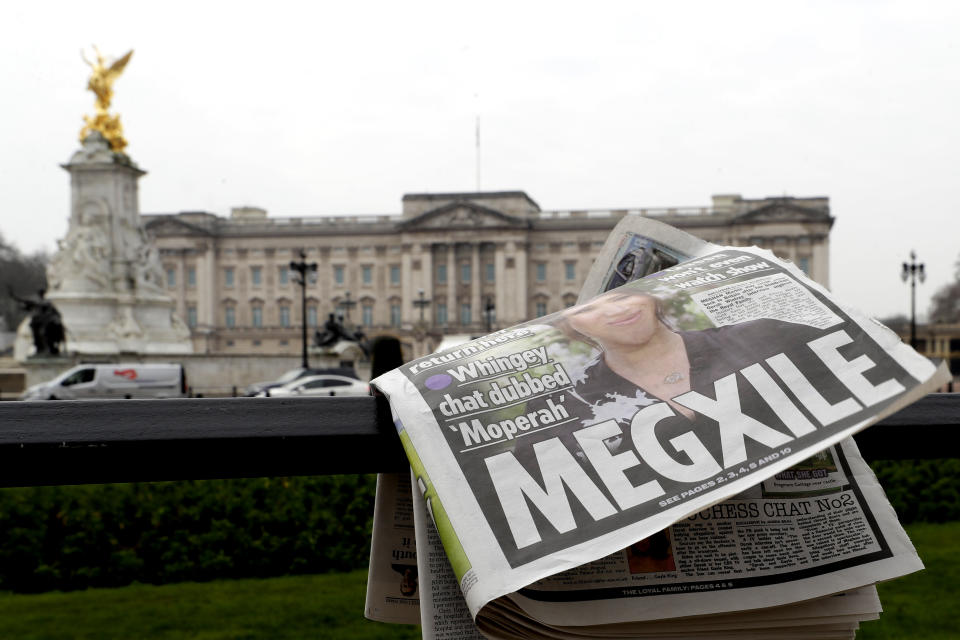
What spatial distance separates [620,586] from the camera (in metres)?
0.93

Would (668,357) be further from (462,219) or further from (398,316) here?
(398,316)

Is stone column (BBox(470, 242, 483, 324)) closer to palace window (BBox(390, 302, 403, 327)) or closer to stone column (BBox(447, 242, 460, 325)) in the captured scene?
stone column (BBox(447, 242, 460, 325))

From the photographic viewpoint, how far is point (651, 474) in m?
0.89

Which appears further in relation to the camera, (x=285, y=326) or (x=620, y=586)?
(x=285, y=326)

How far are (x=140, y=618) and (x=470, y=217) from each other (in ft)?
197

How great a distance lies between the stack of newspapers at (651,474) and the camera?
0.86 meters

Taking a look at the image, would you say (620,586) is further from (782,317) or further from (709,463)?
(782,317)

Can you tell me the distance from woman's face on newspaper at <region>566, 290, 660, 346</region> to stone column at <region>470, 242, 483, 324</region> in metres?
61.8

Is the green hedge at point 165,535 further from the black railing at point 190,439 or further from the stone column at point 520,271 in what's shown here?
the stone column at point 520,271

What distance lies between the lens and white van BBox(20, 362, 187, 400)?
63.5ft

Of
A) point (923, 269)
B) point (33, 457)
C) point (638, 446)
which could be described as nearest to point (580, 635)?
point (638, 446)

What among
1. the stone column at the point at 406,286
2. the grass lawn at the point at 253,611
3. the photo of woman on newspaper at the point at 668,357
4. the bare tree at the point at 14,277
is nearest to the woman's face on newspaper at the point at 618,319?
the photo of woman on newspaper at the point at 668,357

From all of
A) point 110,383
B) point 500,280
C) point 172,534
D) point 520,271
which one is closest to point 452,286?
point 500,280

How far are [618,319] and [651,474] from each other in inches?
10.3
